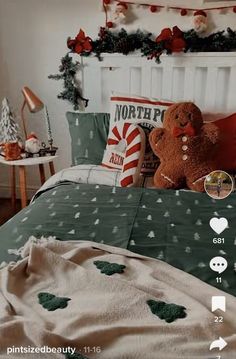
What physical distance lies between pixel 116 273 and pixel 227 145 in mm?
874

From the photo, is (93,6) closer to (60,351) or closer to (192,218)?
(192,218)

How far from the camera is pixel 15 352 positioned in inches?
21.4

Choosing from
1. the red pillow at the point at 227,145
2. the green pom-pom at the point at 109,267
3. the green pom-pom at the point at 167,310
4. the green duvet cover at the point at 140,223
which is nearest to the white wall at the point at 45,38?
the red pillow at the point at 227,145

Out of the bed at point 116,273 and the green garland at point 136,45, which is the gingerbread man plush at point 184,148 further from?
the green garland at point 136,45

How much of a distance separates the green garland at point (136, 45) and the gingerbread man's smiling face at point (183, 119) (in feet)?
1.58

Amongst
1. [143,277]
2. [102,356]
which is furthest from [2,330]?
[143,277]

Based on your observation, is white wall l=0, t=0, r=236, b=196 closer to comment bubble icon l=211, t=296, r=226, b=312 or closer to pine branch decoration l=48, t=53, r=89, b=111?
pine branch decoration l=48, t=53, r=89, b=111

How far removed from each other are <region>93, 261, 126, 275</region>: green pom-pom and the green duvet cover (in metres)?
0.13

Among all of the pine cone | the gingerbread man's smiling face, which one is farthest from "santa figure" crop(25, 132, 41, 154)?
the gingerbread man's smiling face

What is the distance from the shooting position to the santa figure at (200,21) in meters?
1.74

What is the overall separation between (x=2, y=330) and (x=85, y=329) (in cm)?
13

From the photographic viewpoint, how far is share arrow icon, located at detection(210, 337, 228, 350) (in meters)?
0.56

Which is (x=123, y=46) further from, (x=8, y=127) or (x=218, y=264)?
(x=218, y=264)

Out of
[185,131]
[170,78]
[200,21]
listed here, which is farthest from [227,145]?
[200,21]
